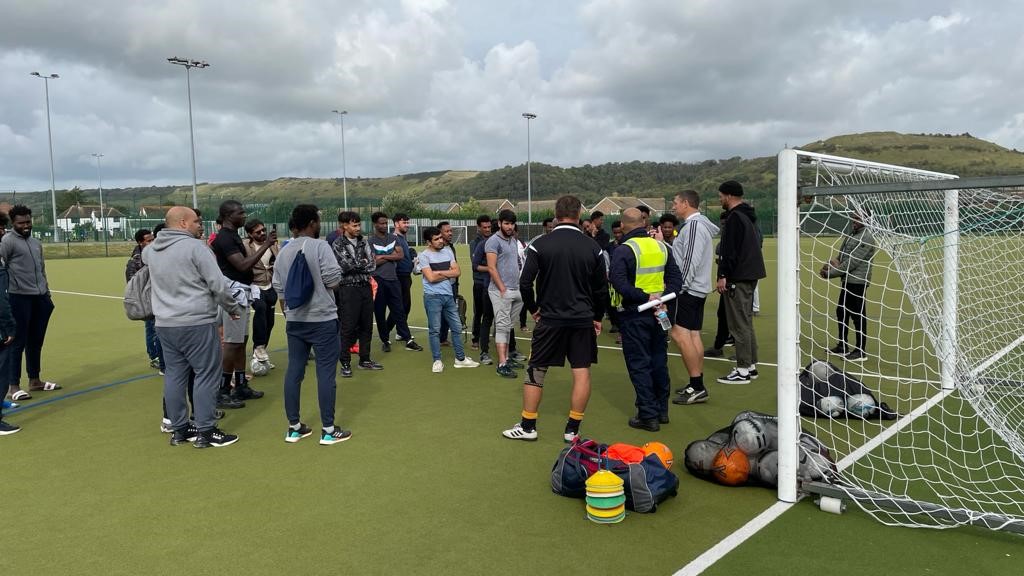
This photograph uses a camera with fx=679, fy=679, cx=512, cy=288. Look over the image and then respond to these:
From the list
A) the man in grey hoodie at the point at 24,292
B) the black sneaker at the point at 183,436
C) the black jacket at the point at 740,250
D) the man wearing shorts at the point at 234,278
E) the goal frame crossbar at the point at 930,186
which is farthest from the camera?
the black jacket at the point at 740,250

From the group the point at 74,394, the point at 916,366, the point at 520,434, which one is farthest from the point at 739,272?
the point at 74,394

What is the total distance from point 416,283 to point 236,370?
43.1 ft

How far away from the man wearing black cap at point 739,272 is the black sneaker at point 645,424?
190 cm

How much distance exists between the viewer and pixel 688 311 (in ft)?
21.0

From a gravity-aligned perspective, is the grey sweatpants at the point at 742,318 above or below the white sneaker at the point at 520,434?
above

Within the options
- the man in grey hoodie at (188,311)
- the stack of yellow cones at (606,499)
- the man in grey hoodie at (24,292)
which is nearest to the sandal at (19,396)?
the man in grey hoodie at (24,292)

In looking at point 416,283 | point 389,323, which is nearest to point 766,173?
point 416,283

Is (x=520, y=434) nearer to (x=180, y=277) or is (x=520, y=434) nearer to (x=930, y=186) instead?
(x=180, y=277)

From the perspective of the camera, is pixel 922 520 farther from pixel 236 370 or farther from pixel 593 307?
pixel 236 370

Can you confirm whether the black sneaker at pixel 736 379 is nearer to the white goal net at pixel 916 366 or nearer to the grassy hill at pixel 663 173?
the white goal net at pixel 916 366

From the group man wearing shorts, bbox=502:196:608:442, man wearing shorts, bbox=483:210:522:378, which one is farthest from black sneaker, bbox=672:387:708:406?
man wearing shorts, bbox=483:210:522:378

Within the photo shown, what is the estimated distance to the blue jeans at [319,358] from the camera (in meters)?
5.41

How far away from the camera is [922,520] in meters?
3.96

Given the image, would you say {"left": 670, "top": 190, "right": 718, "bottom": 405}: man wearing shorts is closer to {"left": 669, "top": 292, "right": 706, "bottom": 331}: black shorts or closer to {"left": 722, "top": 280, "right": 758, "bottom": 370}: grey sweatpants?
Result: {"left": 669, "top": 292, "right": 706, "bottom": 331}: black shorts
